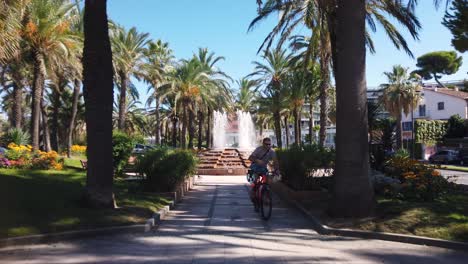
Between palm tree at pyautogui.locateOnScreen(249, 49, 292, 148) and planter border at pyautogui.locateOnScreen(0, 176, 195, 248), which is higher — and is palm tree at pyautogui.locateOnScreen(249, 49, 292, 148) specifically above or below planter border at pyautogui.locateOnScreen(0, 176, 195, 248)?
above

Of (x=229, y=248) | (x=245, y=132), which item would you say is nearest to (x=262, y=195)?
(x=229, y=248)

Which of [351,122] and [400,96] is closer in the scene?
[351,122]

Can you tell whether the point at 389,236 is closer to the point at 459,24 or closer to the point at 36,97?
the point at 459,24

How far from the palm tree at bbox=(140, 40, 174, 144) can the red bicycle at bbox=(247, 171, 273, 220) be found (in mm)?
28291

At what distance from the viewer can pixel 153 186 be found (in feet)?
45.8

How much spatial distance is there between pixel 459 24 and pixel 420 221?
22.4 feet

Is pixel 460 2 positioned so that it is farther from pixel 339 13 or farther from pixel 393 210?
pixel 393 210

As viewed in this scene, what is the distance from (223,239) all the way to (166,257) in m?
1.52

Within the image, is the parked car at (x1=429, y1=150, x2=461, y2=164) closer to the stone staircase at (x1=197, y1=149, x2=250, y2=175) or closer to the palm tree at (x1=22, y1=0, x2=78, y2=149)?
the stone staircase at (x1=197, y1=149, x2=250, y2=175)

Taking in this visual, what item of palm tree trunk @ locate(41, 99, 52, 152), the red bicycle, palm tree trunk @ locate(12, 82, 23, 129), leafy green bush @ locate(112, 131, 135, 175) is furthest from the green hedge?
the red bicycle

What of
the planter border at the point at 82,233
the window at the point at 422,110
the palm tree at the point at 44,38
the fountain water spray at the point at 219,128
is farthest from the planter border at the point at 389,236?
the window at the point at 422,110

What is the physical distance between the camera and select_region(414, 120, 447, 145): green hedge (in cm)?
6297

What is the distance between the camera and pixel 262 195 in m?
10.7

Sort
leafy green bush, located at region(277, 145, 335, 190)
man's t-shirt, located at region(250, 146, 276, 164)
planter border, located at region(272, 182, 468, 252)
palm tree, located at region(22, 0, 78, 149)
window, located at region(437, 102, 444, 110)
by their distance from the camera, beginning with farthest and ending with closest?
window, located at region(437, 102, 444, 110) < palm tree, located at region(22, 0, 78, 149) < leafy green bush, located at region(277, 145, 335, 190) < man's t-shirt, located at region(250, 146, 276, 164) < planter border, located at region(272, 182, 468, 252)
